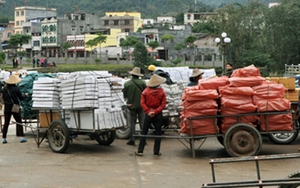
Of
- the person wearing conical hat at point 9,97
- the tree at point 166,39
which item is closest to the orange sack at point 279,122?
the person wearing conical hat at point 9,97

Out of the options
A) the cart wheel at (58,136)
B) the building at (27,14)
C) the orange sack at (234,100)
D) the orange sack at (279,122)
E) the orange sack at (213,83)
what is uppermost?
the building at (27,14)

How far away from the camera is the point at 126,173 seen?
31.1ft

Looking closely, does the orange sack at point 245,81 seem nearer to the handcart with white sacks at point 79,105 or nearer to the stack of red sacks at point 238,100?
the stack of red sacks at point 238,100

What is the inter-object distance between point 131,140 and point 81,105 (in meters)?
2.03

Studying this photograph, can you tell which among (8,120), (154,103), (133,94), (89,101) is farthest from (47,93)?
(154,103)

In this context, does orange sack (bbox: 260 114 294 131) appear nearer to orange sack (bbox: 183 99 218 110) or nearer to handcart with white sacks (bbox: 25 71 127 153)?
orange sack (bbox: 183 99 218 110)

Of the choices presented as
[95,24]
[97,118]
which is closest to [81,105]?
[97,118]

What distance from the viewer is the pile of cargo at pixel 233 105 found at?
10727 mm

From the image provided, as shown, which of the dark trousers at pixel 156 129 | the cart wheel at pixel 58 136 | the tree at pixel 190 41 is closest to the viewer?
the dark trousers at pixel 156 129

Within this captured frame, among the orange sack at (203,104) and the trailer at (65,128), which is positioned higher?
the orange sack at (203,104)

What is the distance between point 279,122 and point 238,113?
2.81 ft

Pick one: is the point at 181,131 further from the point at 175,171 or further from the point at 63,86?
the point at 63,86

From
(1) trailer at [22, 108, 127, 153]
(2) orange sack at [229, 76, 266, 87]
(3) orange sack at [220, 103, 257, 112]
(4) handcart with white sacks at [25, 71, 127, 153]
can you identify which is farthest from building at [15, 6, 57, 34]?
(3) orange sack at [220, 103, 257, 112]

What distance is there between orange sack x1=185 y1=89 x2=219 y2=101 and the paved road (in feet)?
4.06
